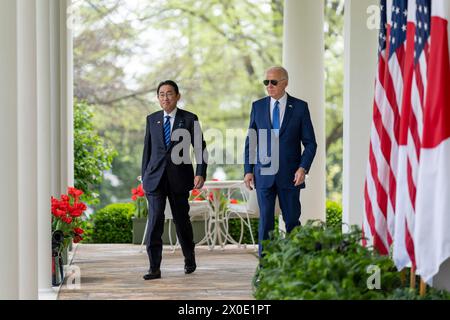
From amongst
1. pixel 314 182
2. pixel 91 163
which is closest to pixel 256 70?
pixel 91 163

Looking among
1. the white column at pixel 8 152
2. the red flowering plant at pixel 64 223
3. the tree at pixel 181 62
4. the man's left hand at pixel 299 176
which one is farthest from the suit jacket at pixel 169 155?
the tree at pixel 181 62

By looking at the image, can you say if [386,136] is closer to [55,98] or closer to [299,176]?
[299,176]

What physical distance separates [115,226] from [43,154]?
7545 mm

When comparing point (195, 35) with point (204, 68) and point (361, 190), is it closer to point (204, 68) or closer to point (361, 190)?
point (204, 68)

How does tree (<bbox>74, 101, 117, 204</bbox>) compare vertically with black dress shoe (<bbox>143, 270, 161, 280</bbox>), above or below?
above

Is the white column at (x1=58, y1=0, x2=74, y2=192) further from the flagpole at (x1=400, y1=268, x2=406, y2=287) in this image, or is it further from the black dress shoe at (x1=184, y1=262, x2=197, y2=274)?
the flagpole at (x1=400, y1=268, x2=406, y2=287)

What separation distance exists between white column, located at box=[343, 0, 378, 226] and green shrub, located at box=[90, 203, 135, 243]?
22.0 feet

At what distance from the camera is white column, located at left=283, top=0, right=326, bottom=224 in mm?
14492

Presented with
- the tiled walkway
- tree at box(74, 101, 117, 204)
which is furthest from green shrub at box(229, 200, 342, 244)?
tree at box(74, 101, 117, 204)

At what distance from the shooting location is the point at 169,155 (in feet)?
36.3

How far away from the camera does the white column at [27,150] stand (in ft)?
22.6

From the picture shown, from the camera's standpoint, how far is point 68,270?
1227 cm

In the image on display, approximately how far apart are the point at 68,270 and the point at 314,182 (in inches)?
164

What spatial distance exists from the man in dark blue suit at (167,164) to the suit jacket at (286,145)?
862mm
